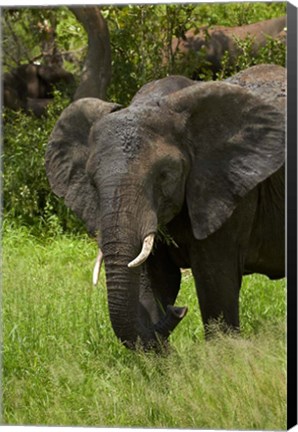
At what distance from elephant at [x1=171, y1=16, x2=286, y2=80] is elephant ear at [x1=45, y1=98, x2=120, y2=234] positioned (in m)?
2.05

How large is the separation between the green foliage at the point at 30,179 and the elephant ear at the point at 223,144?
1.83m

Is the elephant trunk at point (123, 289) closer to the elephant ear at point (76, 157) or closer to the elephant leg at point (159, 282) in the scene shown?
the elephant ear at point (76, 157)

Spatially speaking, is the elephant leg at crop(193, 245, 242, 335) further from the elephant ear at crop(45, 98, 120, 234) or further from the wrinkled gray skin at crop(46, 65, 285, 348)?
the elephant ear at crop(45, 98, 120, 234)

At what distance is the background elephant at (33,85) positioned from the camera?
8655 mm

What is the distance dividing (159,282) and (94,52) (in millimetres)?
2529

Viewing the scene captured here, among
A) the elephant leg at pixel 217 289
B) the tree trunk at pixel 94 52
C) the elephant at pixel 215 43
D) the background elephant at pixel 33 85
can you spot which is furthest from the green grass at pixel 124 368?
the background elephant at pixel 33 85

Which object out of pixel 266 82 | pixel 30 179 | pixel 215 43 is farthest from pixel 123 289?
pixel 215 43

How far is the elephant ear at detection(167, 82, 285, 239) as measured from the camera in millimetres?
5527

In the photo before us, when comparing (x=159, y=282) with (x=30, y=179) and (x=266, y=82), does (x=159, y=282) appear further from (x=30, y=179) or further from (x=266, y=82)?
(x=30, y=179)

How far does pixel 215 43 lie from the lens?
8375 millimetres

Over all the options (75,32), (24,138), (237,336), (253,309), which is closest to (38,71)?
(75,32)

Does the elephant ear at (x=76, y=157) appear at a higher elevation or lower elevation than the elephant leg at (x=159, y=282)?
higher

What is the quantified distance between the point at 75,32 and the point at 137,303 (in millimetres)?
3879

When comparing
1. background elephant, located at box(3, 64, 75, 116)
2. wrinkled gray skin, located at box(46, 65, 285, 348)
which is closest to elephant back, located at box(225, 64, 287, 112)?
wrinkled gray skin, located at box(46, 65, 285, 348)
